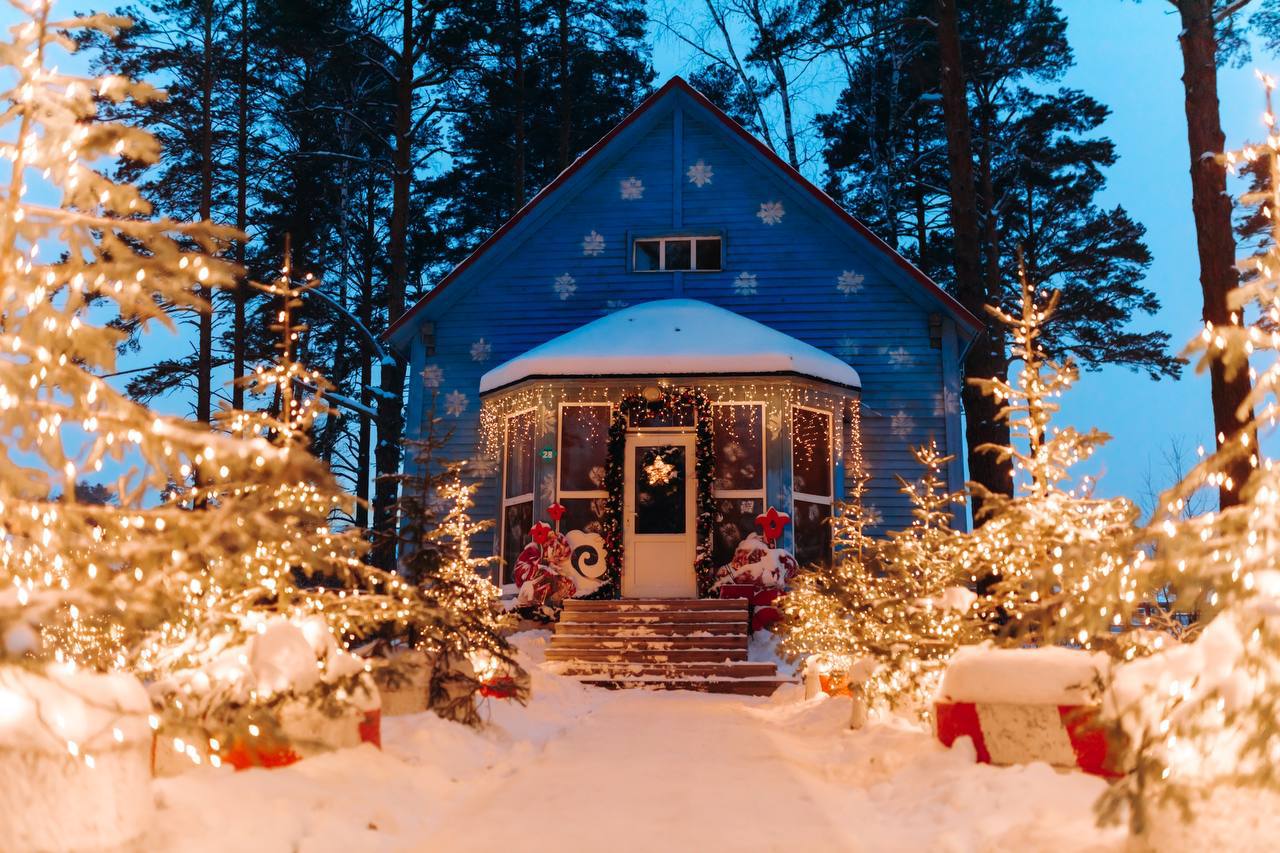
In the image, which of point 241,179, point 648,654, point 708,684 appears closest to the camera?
point 708,684

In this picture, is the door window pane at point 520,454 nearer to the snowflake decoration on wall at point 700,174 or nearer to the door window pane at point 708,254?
the door window pane at point 708,254

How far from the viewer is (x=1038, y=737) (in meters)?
5.38

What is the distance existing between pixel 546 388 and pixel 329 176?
12.7 meters

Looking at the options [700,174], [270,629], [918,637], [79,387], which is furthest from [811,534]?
[79,387]

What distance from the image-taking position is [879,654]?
22.9 feet

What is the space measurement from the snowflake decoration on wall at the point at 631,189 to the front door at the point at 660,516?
177 inches

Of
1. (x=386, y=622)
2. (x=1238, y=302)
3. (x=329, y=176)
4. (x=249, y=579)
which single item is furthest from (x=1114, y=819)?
(x=329, y=176)

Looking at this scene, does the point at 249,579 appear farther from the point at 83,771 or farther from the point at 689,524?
the point at 689,524

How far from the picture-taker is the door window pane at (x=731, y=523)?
14078 millimetres

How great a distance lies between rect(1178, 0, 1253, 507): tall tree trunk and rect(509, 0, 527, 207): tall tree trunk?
Result: 48.8 feet

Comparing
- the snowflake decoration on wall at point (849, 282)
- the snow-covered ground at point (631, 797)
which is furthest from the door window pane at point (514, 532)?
the snow-covered ground at point (631, 797)

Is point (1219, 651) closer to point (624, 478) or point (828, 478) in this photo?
point (624, 478)

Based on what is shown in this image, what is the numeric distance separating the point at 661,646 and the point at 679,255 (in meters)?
6.86

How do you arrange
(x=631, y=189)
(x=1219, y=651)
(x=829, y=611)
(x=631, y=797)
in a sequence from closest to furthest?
(x=1219, y=651) < (x=631, y=797) < (x=829, y=611) < (x=631, y=189)
